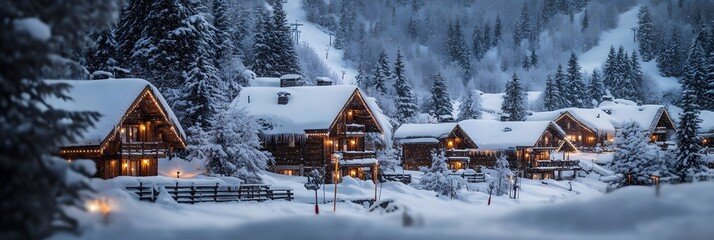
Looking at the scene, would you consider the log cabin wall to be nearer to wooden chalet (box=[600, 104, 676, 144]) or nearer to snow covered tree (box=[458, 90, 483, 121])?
wooden chalet (box=[600, 104, 676, 144])

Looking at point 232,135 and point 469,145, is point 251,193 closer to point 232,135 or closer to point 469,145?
point 232,135

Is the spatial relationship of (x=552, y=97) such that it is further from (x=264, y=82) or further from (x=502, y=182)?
(x=502, y=182)

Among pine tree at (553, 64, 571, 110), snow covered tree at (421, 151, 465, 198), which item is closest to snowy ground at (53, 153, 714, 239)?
snow covered tree at (421, 151, 465, 198)

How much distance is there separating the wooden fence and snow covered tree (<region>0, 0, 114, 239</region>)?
20869 millimetres

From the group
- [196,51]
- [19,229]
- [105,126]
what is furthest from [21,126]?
[196,51]

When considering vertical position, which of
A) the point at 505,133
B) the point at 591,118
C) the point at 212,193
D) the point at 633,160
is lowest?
the point at 212,193

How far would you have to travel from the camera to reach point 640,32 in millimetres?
187875

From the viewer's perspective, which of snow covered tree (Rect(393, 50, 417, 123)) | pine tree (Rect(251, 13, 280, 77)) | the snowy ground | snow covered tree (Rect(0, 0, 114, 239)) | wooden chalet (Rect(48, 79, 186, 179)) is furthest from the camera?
pine tree (Rect(251, 13, 280, 77))

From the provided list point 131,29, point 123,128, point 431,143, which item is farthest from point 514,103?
point 123,128

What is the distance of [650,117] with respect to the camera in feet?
318

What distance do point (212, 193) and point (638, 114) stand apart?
80.2 meters

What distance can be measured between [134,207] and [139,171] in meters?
28.4

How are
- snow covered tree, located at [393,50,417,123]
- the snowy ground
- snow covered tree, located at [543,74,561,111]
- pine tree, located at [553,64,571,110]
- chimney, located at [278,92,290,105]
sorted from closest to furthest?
the snowy ground, chimney, located at [278,92,290,105], snow covered tree, located at [393,50,417,123], snow covered tree, located at [543,74,561,111], pine tree, located at [553,64,571,110]

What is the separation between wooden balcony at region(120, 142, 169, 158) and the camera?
125ft
